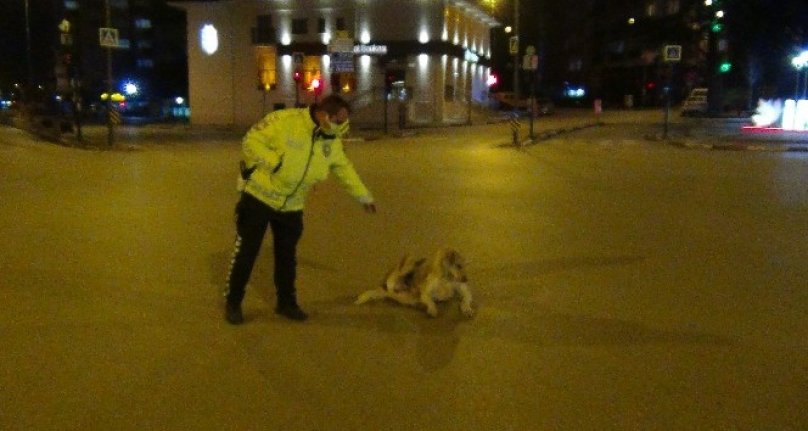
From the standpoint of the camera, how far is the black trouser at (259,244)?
6449 millimetres

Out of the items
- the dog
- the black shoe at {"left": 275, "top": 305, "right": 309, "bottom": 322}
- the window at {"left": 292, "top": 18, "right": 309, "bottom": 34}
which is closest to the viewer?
the black shoe at {"left": 275, "top": 305, "right": 309, "bottom": 322}

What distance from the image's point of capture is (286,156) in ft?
20.6

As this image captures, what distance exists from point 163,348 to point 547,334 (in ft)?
8.72

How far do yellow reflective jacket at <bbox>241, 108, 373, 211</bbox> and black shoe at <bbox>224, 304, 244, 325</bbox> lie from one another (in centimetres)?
84

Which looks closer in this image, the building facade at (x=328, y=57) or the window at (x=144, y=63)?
the building facade at (x=328, y=57)

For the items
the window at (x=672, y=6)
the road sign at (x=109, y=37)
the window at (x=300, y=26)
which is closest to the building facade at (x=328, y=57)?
the window at (x=300, y=26)

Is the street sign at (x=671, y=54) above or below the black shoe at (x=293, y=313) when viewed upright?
above

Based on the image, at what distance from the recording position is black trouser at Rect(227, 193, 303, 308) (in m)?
6.45

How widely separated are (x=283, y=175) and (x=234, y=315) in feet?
3.73

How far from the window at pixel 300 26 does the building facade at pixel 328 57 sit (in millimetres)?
57

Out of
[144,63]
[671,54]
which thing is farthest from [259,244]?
[144,63]

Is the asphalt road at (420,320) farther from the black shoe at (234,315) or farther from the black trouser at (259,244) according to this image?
the black trouser at (259,244)

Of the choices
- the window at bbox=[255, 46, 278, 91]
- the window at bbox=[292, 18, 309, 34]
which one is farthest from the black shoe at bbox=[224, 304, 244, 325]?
the window at bbox=[255, 46, 278, 91]

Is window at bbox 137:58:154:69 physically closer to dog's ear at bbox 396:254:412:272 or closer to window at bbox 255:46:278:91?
window at bbox 255:46:278:91
